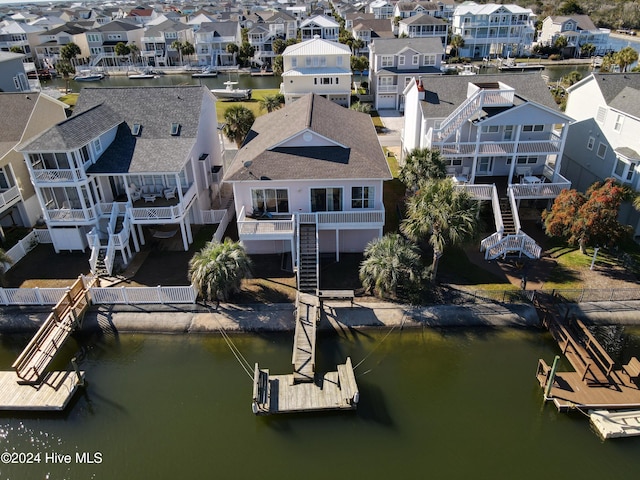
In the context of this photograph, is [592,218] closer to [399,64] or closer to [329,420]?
[329,420]

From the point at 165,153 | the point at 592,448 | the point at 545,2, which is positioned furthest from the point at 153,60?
the point at 545,2

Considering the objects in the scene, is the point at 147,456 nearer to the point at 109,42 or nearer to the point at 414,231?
the point at 414,231

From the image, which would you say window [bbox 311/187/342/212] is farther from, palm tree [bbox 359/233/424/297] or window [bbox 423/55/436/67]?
window [bbox 423/55/436/67]

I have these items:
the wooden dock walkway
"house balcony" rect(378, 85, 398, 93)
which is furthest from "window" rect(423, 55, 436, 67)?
the wooden dock walkway

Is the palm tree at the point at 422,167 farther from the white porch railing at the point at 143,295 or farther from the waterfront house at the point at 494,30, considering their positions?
the waterfront house at the point at 494,30

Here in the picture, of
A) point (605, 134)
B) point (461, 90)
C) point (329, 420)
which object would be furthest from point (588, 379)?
point (461, 90)

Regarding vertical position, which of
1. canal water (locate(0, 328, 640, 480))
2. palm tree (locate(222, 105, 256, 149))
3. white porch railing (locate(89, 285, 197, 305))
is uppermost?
palm tree (locate(222, 105, 256, 149))
